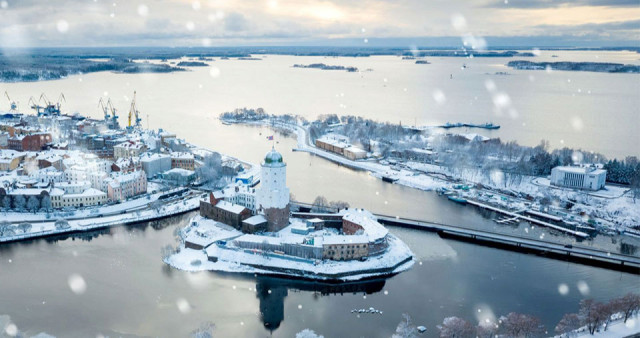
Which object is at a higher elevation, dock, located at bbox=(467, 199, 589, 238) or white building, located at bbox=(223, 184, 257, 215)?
white building, located at bbox=(223, 184, 257, 215)

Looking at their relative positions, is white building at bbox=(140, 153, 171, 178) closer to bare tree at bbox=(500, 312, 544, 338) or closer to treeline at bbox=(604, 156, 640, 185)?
bare tree at bbox=(500, 312, 544, 338)

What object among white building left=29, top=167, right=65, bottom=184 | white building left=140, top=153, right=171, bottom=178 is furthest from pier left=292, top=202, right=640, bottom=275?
white building left=29, top=167, right=65, bottom=184

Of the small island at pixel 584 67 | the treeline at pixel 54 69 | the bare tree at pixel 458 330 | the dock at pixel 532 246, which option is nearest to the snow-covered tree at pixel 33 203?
the dock at pixel 532 246

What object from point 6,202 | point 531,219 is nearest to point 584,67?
point 531,219

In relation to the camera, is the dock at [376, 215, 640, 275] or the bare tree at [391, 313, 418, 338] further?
the dock at [376, 215, 640, 275]

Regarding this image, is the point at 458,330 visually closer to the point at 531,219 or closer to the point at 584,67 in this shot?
the point at 531,219

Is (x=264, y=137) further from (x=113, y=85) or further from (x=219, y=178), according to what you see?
(x=113, y=85)

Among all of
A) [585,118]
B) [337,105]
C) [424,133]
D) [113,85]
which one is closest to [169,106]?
[337,105]
